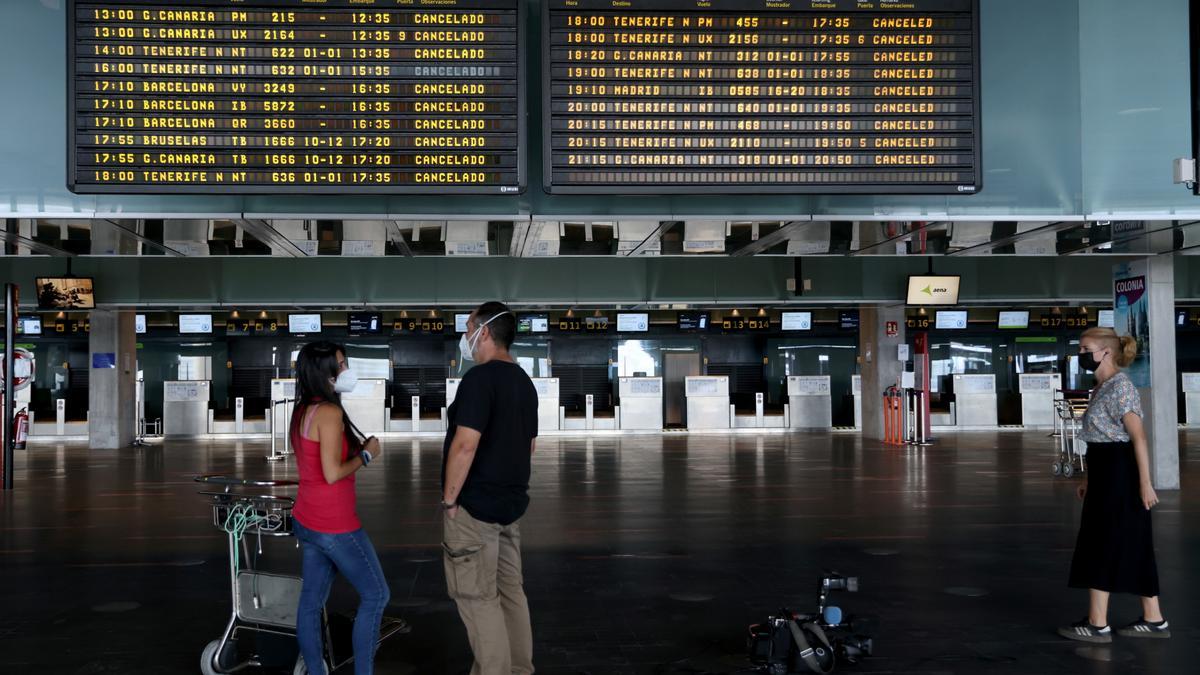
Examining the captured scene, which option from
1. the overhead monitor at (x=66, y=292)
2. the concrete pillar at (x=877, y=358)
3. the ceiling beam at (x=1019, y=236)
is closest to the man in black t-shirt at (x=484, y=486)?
the ceiling beam at (x=1019, y=236)

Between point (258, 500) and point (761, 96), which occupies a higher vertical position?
point (761, 96)

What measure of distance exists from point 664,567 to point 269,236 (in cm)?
605

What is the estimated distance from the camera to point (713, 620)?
19.9ft

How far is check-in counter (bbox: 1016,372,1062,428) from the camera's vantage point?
26.2m

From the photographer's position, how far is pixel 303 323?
24438mm

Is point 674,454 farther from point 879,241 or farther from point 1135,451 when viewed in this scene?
point 1135,451

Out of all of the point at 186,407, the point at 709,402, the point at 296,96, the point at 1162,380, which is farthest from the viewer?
the point at 709,402

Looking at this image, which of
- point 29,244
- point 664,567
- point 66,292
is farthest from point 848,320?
point 29,244

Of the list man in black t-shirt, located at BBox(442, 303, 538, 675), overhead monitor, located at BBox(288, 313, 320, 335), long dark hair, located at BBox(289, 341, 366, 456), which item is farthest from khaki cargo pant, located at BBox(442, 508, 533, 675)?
overhead monitor, located at BBox(288, 313, 320, 335)

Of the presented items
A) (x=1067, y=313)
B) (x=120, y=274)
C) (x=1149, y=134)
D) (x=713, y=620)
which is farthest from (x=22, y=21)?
(x=1067, y=313)

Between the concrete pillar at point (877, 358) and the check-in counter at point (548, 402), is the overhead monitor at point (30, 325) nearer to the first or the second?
the check-in counter at point (548, 402)

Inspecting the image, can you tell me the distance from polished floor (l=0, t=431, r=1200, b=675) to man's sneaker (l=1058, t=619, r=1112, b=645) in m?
0.09

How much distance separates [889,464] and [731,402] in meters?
10.9

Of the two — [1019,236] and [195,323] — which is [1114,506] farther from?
[195,323]
